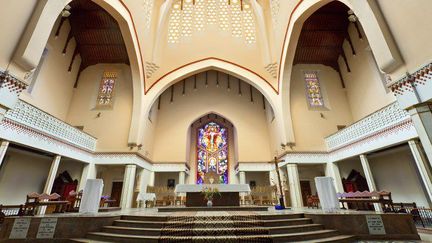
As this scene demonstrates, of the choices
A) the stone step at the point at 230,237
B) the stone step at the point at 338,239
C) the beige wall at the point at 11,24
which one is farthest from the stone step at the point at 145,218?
the beige wall at the point at 11,24

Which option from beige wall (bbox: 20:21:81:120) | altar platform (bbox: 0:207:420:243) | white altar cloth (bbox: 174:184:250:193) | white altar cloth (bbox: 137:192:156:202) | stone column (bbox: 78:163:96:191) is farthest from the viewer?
white altar cloth (bbox: 137:192:156:202)

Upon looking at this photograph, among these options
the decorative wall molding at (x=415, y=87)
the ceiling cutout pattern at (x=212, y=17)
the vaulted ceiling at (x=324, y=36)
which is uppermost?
the ceiling cutout pattern at (x=212, y=17)

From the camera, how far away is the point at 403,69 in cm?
442

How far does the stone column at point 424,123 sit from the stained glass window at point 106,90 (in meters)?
13.3

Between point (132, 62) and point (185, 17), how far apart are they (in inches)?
219

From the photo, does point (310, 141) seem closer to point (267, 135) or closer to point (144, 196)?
point (267, 135)

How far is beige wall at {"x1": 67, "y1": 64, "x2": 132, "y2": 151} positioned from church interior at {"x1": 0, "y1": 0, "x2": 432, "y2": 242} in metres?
0.07


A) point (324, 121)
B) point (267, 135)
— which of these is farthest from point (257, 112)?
point (324, 121)

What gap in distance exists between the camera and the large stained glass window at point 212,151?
15.5 m

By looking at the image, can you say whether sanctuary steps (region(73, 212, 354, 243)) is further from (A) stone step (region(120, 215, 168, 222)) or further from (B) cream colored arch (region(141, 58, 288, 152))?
(B) cream colored arch (region(141, 58, 288, 152))

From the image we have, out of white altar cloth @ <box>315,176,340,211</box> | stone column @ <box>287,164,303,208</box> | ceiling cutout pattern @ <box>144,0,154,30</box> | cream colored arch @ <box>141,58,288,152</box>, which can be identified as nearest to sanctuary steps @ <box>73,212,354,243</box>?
white altar cloth @ <box>315,176,340,211</box>

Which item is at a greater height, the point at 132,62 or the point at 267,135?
the point at 132,62

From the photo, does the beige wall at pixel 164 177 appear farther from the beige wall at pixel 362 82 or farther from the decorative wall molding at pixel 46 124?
the beige wall at pixel 362 82

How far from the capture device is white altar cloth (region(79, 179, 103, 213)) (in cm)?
529
